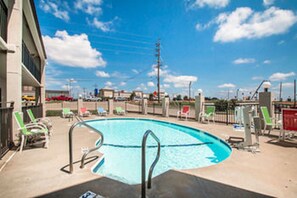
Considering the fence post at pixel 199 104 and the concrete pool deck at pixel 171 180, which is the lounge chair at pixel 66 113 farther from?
the fence post at pixel 199 104

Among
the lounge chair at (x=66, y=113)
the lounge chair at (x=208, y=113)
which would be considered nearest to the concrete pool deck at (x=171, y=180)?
the lounge chair at (x=208, y=113)

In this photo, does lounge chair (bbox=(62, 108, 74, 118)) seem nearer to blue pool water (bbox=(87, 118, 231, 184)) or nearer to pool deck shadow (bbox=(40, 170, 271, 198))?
blue pool water (bbox=(87, 118, 231, 184))

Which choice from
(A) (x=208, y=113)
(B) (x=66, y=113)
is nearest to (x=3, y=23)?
(B) (x=66, y=113)

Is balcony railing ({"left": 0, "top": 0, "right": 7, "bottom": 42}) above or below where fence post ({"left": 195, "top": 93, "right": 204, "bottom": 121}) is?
above

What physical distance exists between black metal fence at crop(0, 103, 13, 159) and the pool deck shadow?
291 cm

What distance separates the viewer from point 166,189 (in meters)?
2.47

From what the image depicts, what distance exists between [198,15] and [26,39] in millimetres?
12817

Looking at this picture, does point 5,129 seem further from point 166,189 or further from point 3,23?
point 166,189

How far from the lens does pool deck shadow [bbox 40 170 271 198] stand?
233cm

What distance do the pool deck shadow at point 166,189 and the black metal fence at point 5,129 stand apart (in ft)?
9.56

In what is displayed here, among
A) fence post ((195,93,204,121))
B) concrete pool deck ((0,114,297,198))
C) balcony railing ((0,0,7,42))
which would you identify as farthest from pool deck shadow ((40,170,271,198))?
fence post ((195,93,204,121))

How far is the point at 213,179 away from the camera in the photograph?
2811mm

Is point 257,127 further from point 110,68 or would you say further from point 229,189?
point 110,68

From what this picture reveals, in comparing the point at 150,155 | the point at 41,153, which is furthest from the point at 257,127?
the point at 41,153
